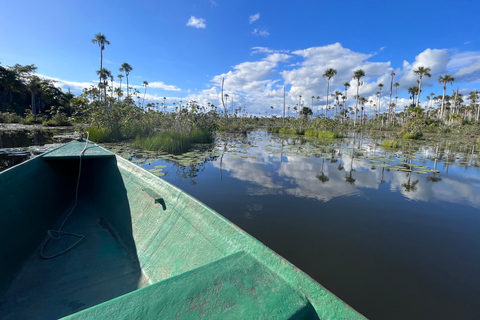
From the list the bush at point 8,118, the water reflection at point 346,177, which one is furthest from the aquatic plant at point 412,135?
the bush at point 8,118

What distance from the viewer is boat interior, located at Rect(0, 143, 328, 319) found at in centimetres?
73

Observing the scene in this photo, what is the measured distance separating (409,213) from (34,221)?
16.1ft

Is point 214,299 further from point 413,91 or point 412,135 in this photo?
point 413,91

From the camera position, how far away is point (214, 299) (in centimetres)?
73

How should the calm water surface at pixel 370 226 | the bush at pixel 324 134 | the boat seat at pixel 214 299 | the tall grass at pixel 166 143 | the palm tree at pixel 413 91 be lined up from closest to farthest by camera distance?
the boat seat at pixel 214 299
the calm water surface at pixel 370 226
the tall grass at pixel 166 143
the bush at pixel 324 134
the palm tree at pixel 413 91

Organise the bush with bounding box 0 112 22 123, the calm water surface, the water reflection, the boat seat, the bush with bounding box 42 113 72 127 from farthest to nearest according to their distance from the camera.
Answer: the bush with bounding box 42 113 72 127, the bush with bounding box 0 112 22 123, the water reflection, the calm water surface, the boat seat

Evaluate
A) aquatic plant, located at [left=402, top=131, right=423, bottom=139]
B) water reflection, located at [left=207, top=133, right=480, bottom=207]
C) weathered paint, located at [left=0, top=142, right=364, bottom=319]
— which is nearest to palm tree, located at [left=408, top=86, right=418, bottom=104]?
Answer: aquatic plant, located at [left=402, top=131, right=423, bottom=139]

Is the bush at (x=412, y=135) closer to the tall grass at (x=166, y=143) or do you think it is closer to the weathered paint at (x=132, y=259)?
the tall grass at (x=166, y=143)

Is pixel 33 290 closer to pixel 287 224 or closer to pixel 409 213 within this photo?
pixel 287 224

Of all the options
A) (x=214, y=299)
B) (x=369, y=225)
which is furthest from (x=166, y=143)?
(x=214, y=299)

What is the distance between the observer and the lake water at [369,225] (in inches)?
72.4

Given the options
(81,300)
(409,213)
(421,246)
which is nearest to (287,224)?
(421,246)

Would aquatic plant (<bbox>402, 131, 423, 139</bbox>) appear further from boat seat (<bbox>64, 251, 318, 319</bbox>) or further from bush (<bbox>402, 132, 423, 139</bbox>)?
→ boat seat (<bbox>64, 251, 318, 319</bbox>)

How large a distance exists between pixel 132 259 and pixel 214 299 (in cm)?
146
